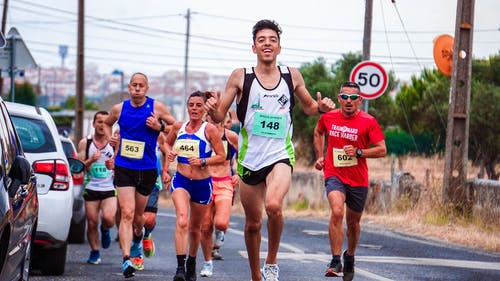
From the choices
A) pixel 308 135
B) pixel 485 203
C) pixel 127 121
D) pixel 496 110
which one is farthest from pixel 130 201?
pixel 308 135

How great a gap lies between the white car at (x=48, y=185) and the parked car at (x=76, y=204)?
4.00m

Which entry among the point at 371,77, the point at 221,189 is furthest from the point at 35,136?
the point at 371,77

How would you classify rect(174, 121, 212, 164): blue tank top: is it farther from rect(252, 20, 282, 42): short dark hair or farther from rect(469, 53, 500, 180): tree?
rect(469, 53, 500, 180): tree

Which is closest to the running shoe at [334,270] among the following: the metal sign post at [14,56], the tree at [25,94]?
the metal sign post at [14,56]

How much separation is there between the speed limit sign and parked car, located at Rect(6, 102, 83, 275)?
35.2 ft

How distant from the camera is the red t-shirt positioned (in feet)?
41.2

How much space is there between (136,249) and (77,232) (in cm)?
462

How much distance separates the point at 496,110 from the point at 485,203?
26.7 metres

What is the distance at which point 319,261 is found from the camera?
1442 cm

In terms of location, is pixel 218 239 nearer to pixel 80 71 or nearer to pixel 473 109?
pixel 80 71

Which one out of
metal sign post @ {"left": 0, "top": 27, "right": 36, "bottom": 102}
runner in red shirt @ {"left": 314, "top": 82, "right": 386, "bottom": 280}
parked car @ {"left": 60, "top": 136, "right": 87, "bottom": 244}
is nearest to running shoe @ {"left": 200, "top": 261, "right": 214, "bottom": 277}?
runner in red shirt @ {"left": 314, "top": 82, "right": 386, "bottom": 280}

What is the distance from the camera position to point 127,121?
12.9 m

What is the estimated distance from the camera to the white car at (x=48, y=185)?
1198 centimetres

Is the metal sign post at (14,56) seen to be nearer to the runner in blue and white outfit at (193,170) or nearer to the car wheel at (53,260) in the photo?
the car wheel at (53,260)
